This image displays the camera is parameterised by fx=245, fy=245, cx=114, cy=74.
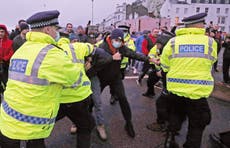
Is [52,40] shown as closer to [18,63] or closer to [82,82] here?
[18,63]

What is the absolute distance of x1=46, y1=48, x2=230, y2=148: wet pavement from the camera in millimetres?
4125

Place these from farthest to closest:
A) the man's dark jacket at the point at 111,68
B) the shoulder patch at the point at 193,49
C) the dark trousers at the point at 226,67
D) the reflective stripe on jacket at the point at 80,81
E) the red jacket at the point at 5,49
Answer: the dark trousers at the point at 226,67 → the red jacket at the point at 5,49 → the man's dark jacket at the point at 111,68 → the shoulder patch at the point at 193,49 → the reflective stripe on jacket at the point at 80,81

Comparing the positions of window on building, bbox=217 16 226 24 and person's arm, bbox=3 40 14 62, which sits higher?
window on building, bbox=217 16 226 24

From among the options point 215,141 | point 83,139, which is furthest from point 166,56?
point 83,139

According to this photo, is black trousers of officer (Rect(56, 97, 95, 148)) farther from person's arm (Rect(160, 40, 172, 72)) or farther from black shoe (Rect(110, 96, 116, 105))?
black shoe (Rect(110, 96, 116, 105))

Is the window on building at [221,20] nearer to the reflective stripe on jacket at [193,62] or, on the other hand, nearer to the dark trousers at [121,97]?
the dark trousers at [121,97]

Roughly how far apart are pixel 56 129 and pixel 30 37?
8.96 feet

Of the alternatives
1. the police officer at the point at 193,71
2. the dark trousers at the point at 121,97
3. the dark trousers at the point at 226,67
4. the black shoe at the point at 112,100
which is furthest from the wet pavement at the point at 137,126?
the dark trousers at the point at 226,67

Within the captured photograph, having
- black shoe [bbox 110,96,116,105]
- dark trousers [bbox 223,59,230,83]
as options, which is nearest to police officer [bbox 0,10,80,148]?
black shoe [bbox 110,96,116,105]

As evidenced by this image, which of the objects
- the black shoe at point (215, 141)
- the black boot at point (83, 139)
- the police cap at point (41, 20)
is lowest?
the black shoe at point (215, 141)

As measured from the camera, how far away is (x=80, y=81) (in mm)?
2939

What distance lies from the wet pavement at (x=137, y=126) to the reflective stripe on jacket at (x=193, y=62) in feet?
4.35

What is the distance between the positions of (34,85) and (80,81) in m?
0.78

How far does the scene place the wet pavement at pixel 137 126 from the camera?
4125mm
